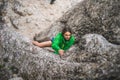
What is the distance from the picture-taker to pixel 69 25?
1288 cm

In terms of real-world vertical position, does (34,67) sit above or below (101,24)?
below

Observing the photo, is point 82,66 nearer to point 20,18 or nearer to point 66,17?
point 66,17

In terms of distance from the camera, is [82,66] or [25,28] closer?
[82,66]

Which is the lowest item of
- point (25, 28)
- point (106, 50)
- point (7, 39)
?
point (25, 28)

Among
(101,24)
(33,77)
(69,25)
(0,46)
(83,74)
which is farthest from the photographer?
(69,25)

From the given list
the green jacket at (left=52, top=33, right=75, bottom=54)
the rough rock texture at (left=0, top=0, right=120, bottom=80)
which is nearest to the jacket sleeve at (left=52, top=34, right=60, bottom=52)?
the green jacket at (left=52, top=33, right=75, bottom=54)

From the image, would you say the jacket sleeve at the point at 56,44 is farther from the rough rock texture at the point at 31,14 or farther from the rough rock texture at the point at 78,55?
the rough rock texture at the point at 31,14

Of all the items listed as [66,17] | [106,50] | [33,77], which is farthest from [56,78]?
[66,17]

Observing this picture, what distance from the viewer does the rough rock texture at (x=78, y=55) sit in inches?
350

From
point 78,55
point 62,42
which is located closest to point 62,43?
point 62,42

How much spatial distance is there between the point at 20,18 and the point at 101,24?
5928mm

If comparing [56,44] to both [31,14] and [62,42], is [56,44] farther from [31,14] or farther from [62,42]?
[31,14]

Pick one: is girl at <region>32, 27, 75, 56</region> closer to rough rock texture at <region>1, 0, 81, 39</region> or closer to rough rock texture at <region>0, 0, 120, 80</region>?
rough rock texture at <region>0, 0, 120, 80</region>

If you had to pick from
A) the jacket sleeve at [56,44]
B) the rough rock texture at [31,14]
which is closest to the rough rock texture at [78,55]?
the jacket sleeve at [56,44]
